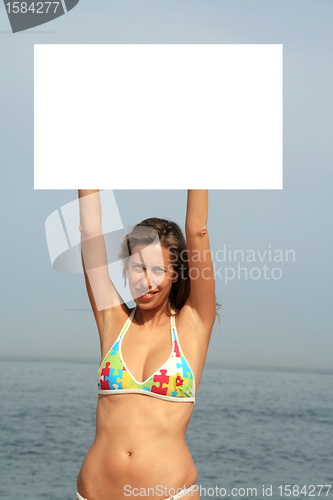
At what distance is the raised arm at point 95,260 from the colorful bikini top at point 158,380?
22 centimetres

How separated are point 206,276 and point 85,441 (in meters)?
9.90

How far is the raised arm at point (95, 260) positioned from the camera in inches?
71.9

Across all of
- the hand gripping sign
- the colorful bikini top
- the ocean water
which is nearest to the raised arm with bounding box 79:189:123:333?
the hand gripping sign

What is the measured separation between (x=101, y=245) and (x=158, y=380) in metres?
0.51

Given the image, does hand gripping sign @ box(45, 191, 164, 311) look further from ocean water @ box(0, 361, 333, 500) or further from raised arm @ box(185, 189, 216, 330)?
ocean water @ box(0, 361, 333, 500)

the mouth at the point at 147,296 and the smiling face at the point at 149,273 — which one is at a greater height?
the smiling face at the point at 149,273

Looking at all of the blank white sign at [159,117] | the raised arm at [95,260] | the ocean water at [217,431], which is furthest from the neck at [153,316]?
the ocean water at [217,431]

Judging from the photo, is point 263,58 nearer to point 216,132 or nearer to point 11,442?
Answer: point 216,132

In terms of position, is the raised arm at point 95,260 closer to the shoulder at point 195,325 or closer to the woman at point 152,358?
the woman at point 152,358

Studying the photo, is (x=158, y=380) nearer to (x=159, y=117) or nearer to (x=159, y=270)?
(x=159, y=270)

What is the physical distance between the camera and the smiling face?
5.67 feet

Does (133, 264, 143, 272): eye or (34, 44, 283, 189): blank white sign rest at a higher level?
(34, 44, 283, 189): blank white sign

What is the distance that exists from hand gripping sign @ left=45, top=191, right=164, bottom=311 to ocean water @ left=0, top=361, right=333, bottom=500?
21.0ft

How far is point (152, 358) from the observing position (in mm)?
1701
